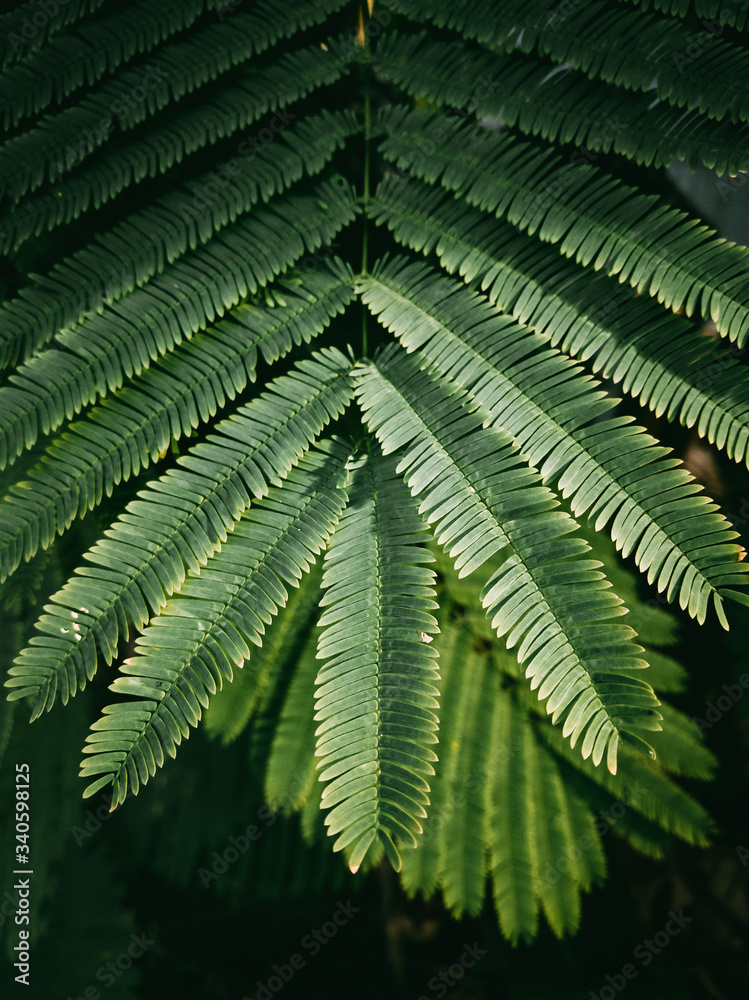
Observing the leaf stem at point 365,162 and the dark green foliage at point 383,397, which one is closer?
the dark green foliage at point 383,397

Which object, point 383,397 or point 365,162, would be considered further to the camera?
point 365,162

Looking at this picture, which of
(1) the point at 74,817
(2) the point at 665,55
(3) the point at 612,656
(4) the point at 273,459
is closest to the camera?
(3) the point at 612,656

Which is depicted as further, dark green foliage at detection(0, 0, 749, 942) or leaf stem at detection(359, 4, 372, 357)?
leaf stem at detection(359, 4, 372, 357)

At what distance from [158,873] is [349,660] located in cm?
203

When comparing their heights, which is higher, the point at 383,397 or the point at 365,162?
the point at 365,162

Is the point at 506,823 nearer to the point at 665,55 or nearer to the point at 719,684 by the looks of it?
the point at 719,684

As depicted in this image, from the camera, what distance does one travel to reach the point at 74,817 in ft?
6.72

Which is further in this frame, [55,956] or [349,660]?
[55,956]

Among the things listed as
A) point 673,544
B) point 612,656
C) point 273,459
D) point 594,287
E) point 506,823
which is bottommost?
point 506,823

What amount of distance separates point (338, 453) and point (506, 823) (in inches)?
51.6

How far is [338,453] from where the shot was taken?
49.6 inches

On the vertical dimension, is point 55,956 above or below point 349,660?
below

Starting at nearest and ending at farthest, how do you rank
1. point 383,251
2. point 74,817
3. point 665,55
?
point 665,55 < point 383,251 < point 74,817

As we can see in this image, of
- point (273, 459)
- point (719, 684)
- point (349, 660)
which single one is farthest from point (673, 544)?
point (719, 684)
